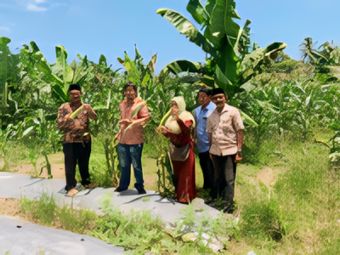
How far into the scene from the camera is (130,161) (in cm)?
604

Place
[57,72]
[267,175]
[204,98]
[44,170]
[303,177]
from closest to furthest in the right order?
[204,98], [303,177], [267,175], [44,170], [57,72]

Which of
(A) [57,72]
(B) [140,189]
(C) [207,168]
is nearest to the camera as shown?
(B) [140,189]

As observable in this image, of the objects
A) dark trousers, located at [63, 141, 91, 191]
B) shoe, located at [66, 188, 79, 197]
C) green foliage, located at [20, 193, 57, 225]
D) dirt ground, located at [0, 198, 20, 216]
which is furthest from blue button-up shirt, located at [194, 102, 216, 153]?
dirt ground, located at [0, 198, 20, 216]

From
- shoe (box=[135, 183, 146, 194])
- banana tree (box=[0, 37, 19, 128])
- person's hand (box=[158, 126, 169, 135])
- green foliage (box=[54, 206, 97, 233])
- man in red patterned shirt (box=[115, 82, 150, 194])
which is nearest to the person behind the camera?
green foliage (box=[54, 206, 97, 233])

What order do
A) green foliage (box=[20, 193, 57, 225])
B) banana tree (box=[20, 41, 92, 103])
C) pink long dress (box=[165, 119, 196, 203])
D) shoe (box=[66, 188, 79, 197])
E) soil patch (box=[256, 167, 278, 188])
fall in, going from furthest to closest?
1. banana tree (box=[20, 41, 92, 103])
2. soil patch (box=[256, 167, 278, 188])
3. shoe (box=[66, 188, 79, 197])
4. pink long dress (box=[165, 119, 196, 203])
5. green foliage (box=[20, 193, 57, 225])

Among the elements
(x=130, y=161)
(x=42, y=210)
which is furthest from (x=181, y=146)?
(x=42, y=210)

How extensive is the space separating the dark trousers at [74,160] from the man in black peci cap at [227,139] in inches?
77.1

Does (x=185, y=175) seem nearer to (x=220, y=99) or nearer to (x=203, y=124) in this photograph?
(x=203, y=124)

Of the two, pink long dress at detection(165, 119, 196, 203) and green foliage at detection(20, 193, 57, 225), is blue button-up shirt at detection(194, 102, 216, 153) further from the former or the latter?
green foliage at detection(20, 193, 57, 225)

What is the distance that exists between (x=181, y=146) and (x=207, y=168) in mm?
975

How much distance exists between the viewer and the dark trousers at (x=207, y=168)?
627cm

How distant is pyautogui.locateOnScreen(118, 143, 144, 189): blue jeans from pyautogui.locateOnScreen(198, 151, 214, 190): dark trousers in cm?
95

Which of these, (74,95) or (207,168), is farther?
(207,168)

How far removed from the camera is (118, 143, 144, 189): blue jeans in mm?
5909
